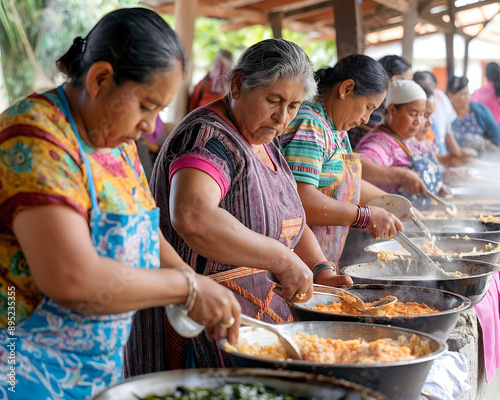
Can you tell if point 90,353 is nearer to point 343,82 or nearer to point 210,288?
point 210,288

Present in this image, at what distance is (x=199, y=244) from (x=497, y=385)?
197cm

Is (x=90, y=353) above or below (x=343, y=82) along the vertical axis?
below

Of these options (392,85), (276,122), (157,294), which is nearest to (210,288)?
(157,294)

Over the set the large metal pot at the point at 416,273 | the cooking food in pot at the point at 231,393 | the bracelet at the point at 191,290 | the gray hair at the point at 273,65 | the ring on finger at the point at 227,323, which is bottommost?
the large metal pot at the point at 416,273

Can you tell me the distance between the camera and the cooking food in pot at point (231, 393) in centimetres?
109

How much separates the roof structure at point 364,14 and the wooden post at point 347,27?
54 millimetres

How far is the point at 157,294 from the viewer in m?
1.14

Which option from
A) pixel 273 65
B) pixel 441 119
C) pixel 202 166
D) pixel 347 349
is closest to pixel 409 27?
pixel 441 119

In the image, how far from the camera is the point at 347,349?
55.8 inches

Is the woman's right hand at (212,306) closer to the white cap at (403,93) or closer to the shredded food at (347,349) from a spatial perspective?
the shredded food at (347,349)

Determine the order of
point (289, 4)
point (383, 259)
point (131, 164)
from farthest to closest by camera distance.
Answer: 1. point (289, 4)
2. point (383, 259)
3. point (131, 164)

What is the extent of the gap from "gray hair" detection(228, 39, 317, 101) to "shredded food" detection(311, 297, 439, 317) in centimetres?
73

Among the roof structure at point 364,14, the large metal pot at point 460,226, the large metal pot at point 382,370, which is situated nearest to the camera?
the large metal pot at point 382,370

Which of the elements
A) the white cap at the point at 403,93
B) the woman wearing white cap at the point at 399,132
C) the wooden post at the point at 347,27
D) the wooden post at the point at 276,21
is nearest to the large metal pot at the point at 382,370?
the woman wearing white cap at the point at 399,132
